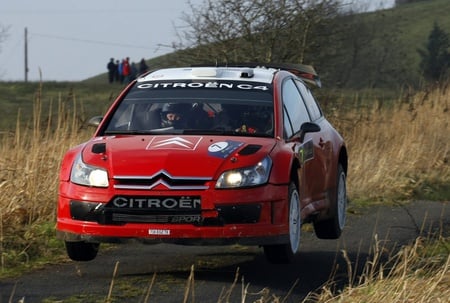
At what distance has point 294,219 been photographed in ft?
28.7

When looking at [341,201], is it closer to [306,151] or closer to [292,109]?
[292,109]

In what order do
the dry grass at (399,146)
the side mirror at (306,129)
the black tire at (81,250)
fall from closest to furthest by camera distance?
1. the black tire at (81,250)
2. the side mirror at (306,129)
3. the dry grass at (399,146)

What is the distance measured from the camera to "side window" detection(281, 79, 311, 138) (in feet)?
A: 31.4

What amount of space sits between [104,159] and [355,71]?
2320 inches

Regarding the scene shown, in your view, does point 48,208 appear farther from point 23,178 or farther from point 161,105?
point 161,105

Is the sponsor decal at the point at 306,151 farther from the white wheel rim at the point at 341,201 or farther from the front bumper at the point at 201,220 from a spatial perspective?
the white wheel rim at the point at 341,201

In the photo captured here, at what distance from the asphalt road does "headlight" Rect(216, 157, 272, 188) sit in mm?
657

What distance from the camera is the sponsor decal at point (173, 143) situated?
27.7ft

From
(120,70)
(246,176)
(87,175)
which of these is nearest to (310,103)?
(246,176)

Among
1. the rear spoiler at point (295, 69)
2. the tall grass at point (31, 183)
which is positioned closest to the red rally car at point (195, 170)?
the tall grass at point (31, 183)

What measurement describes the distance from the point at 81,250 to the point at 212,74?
193 cm

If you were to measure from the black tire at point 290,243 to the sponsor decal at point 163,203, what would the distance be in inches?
31.1

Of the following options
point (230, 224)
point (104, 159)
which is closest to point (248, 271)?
point (230, 224)

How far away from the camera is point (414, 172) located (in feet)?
57.0
